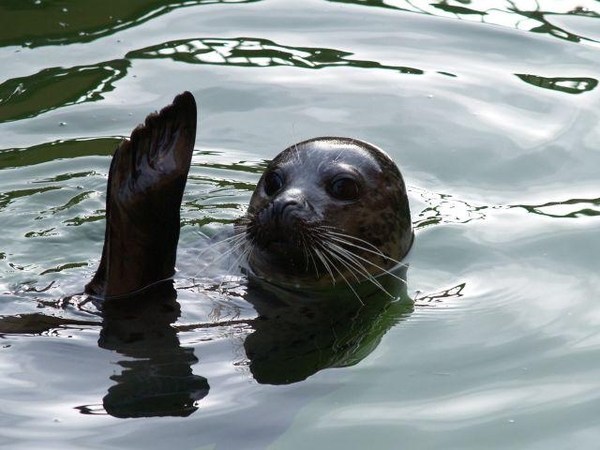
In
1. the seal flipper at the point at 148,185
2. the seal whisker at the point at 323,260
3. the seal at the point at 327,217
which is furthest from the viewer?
the seal at the point at 327,217

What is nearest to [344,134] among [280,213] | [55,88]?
[55,88]

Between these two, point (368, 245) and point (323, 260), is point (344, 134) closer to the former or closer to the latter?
point (368, 245)

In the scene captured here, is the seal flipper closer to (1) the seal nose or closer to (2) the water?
(2) the water

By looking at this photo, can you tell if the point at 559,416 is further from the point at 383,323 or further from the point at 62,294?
the point at 62,294

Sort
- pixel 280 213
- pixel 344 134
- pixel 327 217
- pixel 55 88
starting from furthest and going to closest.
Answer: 1. pixel 55 88
2. pixel 344 134
3. pixel 327 217
4. pixel 280 213

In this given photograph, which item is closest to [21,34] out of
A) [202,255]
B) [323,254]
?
[202,255]

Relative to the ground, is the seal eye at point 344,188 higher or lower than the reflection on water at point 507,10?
lower

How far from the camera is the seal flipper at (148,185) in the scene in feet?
18.6

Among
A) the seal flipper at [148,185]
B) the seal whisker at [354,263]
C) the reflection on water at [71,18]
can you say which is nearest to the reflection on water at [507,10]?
the reflection on water at [71,18]

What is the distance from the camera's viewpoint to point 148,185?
5652 millimetres

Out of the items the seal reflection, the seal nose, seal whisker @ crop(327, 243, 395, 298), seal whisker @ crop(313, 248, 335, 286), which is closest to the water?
the seal reflection

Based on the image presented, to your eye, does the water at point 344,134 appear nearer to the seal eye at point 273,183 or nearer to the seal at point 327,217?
the seal at point 327,217

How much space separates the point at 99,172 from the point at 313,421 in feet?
10.4

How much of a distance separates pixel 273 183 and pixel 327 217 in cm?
42
